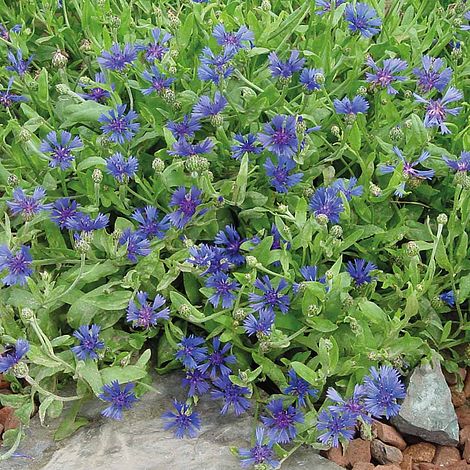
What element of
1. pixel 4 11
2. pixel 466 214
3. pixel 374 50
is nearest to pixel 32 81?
pixel 4 11

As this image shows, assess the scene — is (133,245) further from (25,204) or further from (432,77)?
(432,77)

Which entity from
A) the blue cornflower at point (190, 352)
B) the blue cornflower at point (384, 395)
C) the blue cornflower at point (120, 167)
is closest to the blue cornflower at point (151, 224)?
the blue cornflower at point (120, 167)

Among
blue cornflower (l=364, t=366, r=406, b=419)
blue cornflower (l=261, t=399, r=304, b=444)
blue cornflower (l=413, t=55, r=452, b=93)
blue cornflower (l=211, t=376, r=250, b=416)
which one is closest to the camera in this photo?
blue cornflower (l=364, t=366, r=406, b=419)

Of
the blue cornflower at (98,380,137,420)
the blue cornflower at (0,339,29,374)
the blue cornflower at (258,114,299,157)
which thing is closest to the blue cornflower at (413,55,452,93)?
the blue cornflower at (258,114,299,157)

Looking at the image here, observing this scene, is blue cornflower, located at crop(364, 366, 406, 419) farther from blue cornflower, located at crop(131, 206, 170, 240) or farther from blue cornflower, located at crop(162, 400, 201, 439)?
blue cornflower, located at crop(131, 206, 170, 240)

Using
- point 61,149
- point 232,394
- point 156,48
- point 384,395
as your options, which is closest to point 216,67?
point 156,48

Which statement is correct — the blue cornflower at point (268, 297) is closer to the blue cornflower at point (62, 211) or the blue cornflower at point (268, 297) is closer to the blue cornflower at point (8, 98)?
the blue cornflower at point (62, 211)
